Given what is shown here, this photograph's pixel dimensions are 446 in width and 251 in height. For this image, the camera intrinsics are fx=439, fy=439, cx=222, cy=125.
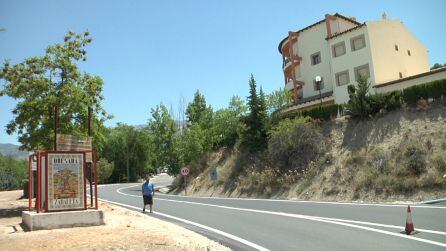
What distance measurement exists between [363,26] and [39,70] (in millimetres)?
29850

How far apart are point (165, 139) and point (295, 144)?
1126 inches

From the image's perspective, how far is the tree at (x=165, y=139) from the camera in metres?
52.7

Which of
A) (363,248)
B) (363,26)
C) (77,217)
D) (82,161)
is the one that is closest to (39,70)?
(82,161)

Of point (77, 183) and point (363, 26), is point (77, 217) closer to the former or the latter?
point (77, 183)

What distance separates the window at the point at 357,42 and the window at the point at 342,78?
2.46 m

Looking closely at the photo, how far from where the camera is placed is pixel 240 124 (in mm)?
40531

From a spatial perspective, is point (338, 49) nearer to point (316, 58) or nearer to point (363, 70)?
point (363, 70)

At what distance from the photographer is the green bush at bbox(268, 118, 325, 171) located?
31.4m

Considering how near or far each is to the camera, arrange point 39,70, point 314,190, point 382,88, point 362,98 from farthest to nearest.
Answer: point 382,88, point 362,98, point 314,190, point 39,70

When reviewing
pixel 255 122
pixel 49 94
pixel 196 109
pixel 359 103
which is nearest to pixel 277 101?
pixel 255 122

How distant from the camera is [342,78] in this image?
137 feet

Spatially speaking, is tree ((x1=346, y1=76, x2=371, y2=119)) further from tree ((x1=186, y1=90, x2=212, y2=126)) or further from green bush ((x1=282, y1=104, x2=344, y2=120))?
tree ((x1=186, y1=90, x2=212, y2=126))

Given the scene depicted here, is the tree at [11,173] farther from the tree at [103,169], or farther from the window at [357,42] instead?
the window at [357,42]

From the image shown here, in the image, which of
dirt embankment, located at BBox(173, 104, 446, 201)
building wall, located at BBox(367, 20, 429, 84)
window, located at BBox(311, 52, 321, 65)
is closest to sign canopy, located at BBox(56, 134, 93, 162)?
dirt embankment, located at BBox(173, 104, 446, 201)
